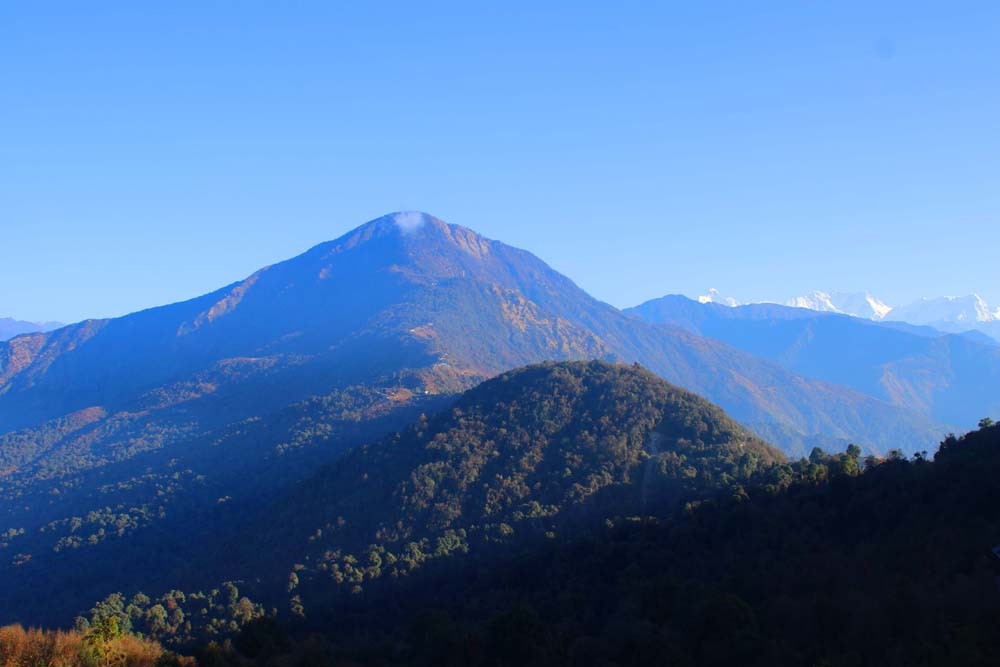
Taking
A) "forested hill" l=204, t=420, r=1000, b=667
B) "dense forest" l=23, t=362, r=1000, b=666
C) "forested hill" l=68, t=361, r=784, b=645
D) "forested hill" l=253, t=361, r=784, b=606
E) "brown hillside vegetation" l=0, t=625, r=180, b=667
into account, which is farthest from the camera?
"forested hill" l=253, t=361, r=784, b=606

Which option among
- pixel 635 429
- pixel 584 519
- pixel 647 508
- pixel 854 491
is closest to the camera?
pixel 854 491

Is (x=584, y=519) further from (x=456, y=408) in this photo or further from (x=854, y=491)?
(x=456, y=408)

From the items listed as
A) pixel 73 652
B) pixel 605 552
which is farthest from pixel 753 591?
pixel 73 652

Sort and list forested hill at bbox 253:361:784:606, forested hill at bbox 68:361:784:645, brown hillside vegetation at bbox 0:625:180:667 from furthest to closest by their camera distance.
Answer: forested hill at bbox 253:361:784:606, forested hill at bbox 68:361:784:645, brown hillside vegetation at bbox 0:625:180:667

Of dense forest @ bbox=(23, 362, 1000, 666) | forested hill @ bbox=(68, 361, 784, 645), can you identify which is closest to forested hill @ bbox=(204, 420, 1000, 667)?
dense forest @ bbox=(23, 362, 1000, 666)

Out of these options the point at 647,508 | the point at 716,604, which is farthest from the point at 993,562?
the point at 647,508

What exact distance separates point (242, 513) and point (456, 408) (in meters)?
33.8

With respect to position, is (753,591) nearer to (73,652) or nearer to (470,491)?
(73,652)

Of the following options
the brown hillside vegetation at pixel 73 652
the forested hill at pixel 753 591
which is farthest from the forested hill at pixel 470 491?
the brown hillside vegetation at pixel 73 652

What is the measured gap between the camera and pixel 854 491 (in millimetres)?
48562

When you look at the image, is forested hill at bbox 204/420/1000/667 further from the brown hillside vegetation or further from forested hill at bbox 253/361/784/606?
forested hill at bbox 253/361/784/606

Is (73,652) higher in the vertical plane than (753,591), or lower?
higher

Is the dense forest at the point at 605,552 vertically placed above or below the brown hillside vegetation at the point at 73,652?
below

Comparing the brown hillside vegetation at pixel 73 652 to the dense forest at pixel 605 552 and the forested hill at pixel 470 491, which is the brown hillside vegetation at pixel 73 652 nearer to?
the dense forest at pixel 605 552
